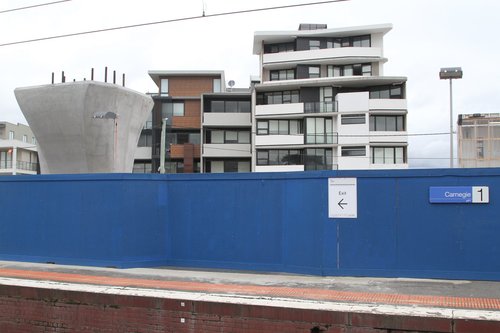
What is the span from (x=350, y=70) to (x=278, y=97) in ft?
27.2

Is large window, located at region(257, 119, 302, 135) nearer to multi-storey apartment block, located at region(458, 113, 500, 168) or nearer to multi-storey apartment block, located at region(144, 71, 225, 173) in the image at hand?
multi-storey apartment block, located at region(144, 71, 225, 173)

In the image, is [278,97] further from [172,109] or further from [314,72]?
[172,109]

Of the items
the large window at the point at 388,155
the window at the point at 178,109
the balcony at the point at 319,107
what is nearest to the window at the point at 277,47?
the balcony at the point at 319,107

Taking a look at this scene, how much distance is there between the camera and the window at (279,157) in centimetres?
5097

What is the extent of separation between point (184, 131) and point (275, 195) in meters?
48.6

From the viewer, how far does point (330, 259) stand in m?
9.34

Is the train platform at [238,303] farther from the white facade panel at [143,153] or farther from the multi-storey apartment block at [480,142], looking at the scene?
the white facade panel at [143,153]

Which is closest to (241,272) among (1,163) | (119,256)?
(119,256)

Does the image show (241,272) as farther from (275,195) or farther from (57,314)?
(57,314)

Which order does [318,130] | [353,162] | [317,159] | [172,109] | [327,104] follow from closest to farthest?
[353,162] → [317,159] → [318,130] → [327,104] → [172,109]

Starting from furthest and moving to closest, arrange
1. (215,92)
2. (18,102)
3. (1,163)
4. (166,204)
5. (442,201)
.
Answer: (1,163)
(215,92)
(18,102)
(166,204)
(442,201)

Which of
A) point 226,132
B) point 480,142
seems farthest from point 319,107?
point 480,142

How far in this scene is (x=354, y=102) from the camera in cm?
5003

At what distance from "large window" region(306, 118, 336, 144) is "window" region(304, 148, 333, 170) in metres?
0.95
